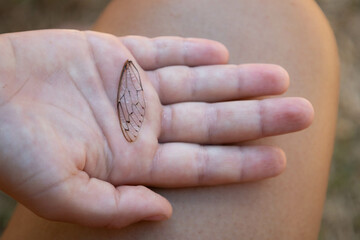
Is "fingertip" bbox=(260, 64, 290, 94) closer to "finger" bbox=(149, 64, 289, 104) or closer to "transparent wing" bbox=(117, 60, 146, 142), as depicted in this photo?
"finger" bbox=(149, 64, 289, 104)

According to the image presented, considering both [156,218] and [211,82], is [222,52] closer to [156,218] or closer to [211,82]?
[211,82]

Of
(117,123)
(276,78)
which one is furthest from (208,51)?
(117,123)

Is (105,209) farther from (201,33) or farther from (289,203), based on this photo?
(201,33)

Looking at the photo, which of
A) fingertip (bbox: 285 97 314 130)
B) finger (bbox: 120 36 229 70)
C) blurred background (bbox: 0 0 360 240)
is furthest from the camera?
blurred background (bbox: 0 0 360 240)

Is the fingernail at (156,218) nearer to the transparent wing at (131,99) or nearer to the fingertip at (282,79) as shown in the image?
the transparent wing at (131,99)

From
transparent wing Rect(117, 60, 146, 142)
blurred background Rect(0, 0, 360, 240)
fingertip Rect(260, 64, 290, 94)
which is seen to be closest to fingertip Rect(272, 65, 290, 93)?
fingertip Rect(260, 64, 290, 94)

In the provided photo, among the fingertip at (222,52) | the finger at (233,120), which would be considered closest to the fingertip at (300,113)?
the finger at (233,120)
